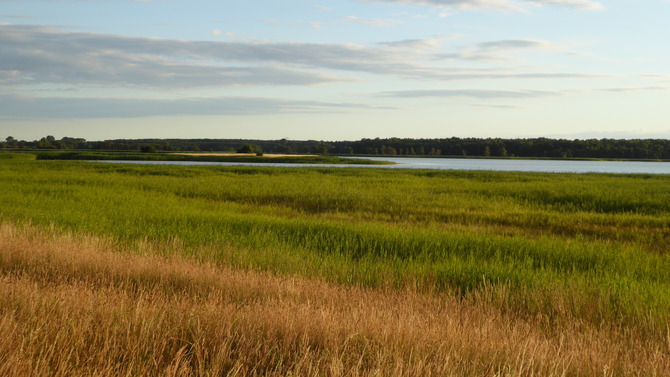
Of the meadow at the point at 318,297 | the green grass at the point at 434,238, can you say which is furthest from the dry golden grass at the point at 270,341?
the green grass at the point at 434,238

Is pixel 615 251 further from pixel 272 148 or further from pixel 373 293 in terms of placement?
pixel 272 148

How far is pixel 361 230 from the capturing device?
1489 centimetres

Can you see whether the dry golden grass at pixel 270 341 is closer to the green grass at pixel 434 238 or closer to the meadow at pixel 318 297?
the meadow at pixel 318 297

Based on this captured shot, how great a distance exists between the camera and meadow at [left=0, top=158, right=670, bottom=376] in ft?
14.4

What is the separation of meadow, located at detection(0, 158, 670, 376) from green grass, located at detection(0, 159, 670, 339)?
0.22ft

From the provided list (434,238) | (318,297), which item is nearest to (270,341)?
(318,297)

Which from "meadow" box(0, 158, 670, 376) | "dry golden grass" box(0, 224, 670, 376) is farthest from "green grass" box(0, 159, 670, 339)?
"dry golden grass" box(0, 224, 670, 376)

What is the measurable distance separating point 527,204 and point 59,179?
84.6ft

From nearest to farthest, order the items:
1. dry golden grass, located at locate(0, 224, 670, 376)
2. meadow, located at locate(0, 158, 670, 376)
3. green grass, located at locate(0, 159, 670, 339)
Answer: dry golden grass, located at locate(0, 224, 670, 376) → meadow, located at locate(0, 158, 670, 376) → green grass, located at locate(0, 159, 670, 339)

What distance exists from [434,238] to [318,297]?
7.55 metres

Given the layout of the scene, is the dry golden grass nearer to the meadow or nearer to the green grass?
the meadow

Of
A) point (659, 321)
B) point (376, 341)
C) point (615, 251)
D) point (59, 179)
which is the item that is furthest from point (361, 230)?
point (59, 179)

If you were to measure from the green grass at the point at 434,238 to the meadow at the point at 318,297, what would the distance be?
0.22 feet

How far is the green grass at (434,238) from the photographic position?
28.2 feet
